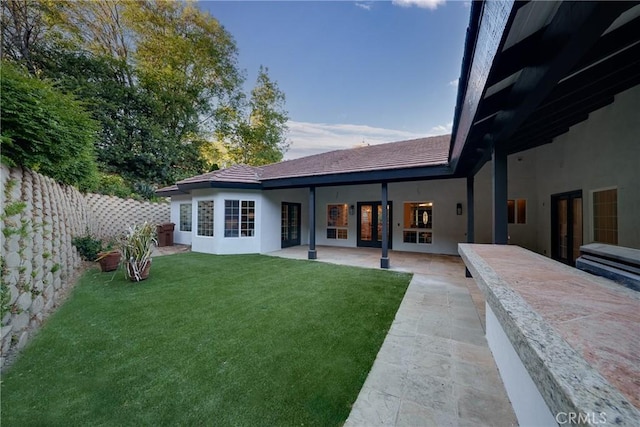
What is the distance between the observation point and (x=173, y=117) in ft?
55.4

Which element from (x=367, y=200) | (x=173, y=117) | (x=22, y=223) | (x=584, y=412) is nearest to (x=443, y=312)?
(x=584, y=412)

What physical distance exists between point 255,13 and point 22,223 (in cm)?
1238

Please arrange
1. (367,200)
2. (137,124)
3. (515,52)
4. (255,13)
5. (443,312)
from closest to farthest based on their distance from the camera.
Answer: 1. (515,52)
2. (443,312)
3. (367,200)
4. (255,13)
5. (137,124)

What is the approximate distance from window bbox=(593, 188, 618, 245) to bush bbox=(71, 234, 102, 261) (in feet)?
38.9

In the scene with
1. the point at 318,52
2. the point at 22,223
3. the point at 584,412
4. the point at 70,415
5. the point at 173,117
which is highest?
the point at 318,52

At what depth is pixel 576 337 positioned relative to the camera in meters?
0.96

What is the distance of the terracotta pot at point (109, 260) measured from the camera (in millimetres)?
6016

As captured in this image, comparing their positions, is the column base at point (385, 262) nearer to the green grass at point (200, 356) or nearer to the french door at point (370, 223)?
the green grass at point (200, 356)

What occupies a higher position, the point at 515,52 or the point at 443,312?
the point at 515,52

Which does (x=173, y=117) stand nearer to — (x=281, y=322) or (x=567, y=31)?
(x=281, y=322)

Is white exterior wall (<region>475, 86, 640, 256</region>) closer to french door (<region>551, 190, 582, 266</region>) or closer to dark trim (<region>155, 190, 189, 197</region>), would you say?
french door (<region>551, 190, 582, 266</region>)

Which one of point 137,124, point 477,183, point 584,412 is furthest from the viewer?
point 137,124

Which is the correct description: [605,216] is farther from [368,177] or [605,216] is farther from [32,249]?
[32,249]

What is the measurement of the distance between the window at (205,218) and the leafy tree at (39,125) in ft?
14.4
